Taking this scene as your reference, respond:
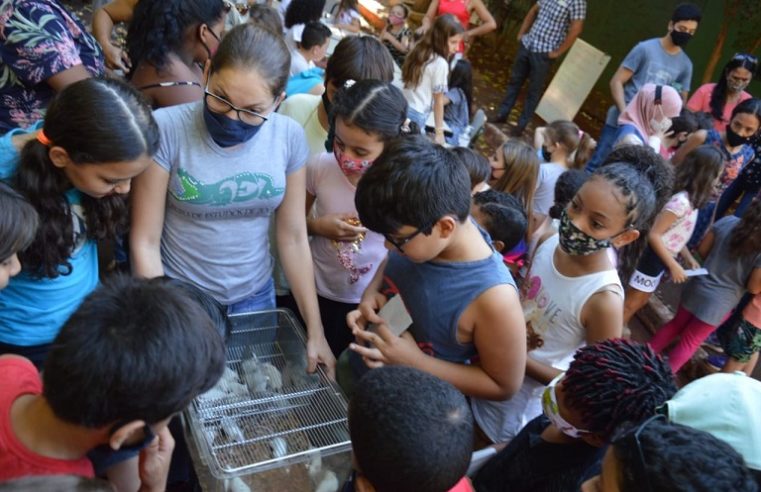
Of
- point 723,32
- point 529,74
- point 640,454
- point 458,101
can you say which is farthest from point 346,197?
point 723,32

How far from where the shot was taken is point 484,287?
1.61 meters

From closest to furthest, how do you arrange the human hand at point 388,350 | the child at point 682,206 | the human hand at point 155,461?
the human hand at point 155,461
the human hand at point 388,350
the child at point 682,206

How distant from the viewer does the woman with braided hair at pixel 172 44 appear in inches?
91.7

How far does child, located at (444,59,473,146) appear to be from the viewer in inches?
232

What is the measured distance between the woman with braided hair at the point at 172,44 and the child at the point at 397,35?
20.0 feet

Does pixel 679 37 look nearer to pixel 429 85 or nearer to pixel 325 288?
pixel 429 85

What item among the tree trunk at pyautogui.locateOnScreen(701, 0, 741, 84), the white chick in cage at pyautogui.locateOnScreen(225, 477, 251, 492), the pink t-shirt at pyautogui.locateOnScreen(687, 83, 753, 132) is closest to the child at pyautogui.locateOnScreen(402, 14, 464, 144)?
the pink t-shirt at pyautogui.locateOnScreen(687, 83, 753, 132)

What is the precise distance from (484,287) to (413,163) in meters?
0.43

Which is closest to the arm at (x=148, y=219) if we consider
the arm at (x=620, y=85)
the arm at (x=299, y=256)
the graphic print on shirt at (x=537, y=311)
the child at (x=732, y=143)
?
the arm at (x=299, y=256)

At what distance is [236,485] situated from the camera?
4.89ft

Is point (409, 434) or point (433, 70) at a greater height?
point (409, 434)

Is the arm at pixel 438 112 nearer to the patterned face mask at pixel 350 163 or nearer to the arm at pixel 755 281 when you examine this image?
the arm at pixel 755 281

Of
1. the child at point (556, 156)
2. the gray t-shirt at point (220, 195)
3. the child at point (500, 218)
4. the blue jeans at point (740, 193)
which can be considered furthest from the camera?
the blue jeans at point (740, 193)

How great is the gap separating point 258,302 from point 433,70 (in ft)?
12.3
